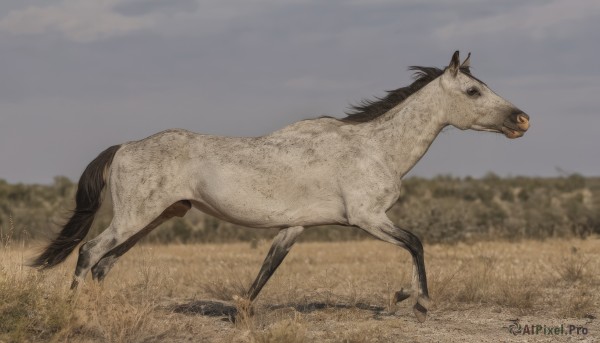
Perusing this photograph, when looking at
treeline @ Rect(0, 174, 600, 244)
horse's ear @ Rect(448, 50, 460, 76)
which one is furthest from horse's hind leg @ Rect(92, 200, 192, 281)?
treeline @ Rect(0, 174, 600, 244)

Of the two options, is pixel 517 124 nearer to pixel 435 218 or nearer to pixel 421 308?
pixel 421 308

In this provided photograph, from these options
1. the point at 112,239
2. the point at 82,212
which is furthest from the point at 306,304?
the point at 82,212

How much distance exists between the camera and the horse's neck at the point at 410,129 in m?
10.1

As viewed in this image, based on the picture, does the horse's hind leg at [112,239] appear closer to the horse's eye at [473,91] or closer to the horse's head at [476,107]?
the horse's head at [476,107]

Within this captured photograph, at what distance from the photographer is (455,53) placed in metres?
10.2

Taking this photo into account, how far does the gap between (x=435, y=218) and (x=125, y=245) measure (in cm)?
1342

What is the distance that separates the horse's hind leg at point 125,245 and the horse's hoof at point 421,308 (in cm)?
261

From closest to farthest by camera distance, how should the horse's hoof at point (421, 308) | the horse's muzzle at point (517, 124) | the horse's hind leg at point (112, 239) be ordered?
the horse's hoof at point (421, 308) < the horse's hind leg at point (112, 239) < the horse's muzzle at point (517, 124)

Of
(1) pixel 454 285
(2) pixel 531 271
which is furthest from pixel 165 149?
(2) pixel 531 271

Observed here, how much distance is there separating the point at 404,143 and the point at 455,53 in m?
1.07

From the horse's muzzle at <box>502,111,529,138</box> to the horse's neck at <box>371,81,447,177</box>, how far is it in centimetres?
65

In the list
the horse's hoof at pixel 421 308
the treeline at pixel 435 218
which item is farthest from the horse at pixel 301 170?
the treeline at pixel 435 218

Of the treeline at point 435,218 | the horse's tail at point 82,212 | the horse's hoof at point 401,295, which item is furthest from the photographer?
the treeline at point 435,218

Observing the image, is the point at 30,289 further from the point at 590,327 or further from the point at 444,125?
the point at 590,327
